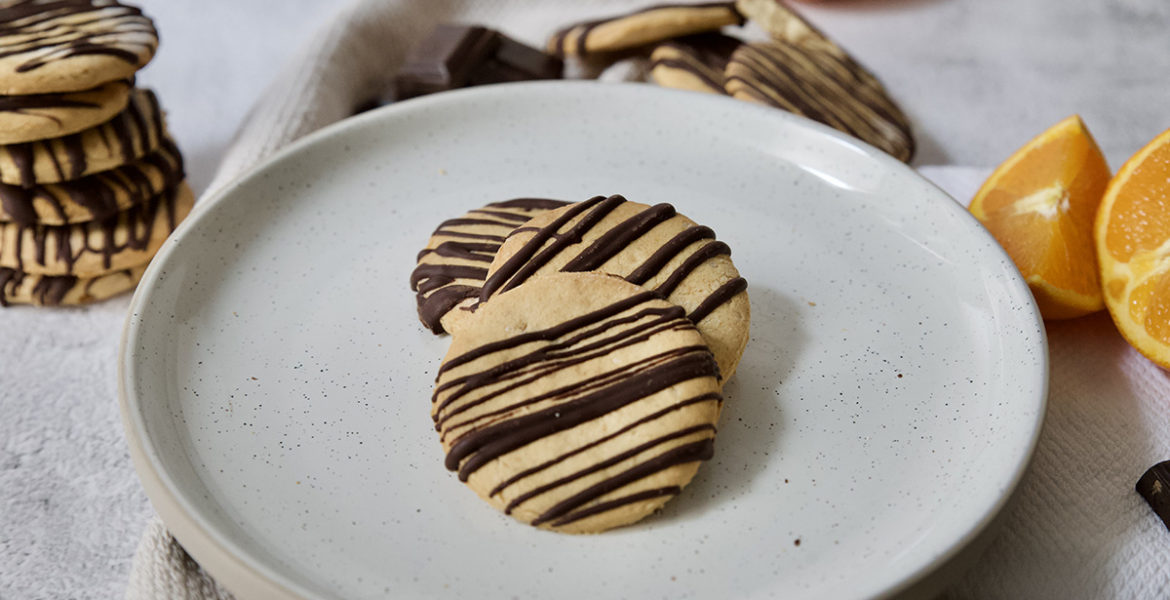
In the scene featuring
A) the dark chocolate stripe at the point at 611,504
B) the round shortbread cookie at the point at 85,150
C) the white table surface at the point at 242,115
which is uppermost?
the dark chocolate stripe at the point at 611,504

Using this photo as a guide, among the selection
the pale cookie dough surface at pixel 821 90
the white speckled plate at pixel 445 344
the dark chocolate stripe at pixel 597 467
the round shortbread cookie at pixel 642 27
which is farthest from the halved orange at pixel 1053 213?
the round shortbread cookie at pixel 642 27

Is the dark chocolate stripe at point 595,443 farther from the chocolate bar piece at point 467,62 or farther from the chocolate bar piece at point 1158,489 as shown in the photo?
the chocolate bar piece at point 467,62

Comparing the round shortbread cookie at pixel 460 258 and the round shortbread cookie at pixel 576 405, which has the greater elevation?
the round shortbread cookie at pixel 576 405

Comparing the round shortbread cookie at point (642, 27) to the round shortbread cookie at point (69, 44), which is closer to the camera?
the round shortbread cookie at point (69, 44)

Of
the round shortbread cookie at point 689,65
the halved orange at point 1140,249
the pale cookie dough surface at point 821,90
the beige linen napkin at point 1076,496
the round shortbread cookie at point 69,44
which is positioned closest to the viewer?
the beige linen napkin at point 1076,496

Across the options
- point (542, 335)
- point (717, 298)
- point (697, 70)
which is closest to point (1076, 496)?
point (717, 298)

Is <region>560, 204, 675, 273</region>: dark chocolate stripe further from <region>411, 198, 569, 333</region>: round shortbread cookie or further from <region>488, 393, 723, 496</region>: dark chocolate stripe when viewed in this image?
<region>488, 393, 723, 496</region>: dark chocolate stripe

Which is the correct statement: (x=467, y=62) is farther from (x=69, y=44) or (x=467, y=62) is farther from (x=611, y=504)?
(x=611, y=504)

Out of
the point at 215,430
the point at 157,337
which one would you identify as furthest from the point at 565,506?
the point at 157,337
